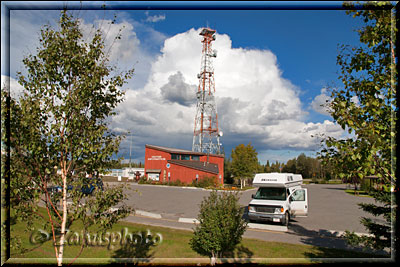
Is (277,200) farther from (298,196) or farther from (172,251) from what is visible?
(172,251)

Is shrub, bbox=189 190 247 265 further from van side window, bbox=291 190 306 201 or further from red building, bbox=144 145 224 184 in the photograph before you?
red building, bbox=144 145 224 184

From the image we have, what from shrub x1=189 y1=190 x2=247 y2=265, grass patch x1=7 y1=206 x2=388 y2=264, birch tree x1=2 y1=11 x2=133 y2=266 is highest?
birch tree x1=2 y1=11 x2=133 y2=266

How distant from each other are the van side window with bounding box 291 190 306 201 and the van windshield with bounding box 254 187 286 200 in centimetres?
84

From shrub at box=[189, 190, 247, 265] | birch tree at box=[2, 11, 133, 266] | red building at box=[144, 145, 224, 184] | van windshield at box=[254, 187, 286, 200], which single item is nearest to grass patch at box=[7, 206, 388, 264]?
shrub at box=[189, 190, 247, 265]

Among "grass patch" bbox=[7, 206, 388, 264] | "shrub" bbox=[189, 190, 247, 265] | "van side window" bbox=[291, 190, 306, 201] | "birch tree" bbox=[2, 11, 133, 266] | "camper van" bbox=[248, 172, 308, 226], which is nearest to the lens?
"birch tree" bbox=[2, 11, 133, 266]

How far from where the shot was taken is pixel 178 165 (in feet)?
131

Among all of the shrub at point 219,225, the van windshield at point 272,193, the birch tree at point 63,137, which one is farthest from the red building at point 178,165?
the birch tree at point 63,137

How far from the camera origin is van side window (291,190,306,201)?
45.5 ft

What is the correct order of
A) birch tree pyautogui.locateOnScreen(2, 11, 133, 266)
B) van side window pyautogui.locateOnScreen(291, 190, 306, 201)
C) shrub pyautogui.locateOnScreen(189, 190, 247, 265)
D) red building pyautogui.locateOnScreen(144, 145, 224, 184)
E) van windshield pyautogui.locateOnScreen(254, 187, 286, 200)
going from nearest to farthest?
1. birch tree pyautogui.locateOnScreen(2, 11, 133, 266)
2. shrub pyautogui.locateOnScreen(189, 190, 247, 265)
3. van windshield pyautogui.locateOnScreen(254, 187, 286, 200)
4. van side window pyautogui.locateOnScreen(291, 190, 306, 201)
5. red building pyautogui.locateOnScreen(144, 145, 224, 184)

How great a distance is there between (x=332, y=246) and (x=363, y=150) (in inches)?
275

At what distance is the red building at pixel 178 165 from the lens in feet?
127

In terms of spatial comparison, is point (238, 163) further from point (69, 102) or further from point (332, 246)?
point (69, 102)

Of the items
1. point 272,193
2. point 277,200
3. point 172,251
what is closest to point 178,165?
point 272,193

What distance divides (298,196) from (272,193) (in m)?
1.56
